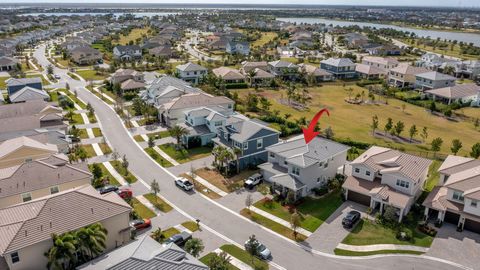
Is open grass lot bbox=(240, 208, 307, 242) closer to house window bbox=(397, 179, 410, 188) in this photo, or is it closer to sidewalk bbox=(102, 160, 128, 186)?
house window bbox=(397, 179, 410, 188)

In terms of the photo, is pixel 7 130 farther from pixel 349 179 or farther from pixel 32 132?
pixel 349 179

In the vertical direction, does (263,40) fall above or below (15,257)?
above

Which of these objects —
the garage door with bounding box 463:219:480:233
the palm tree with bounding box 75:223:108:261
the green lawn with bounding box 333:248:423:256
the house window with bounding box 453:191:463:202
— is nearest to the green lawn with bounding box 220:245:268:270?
the green lawn with bounding box 333:248:423:256

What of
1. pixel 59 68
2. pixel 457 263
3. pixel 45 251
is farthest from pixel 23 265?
pixel 59 68

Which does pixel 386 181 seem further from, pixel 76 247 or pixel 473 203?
pixel 76 247

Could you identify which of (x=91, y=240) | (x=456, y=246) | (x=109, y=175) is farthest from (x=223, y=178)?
(x=456, y=246)

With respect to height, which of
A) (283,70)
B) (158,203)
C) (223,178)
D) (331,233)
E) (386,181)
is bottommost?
(331,233)
